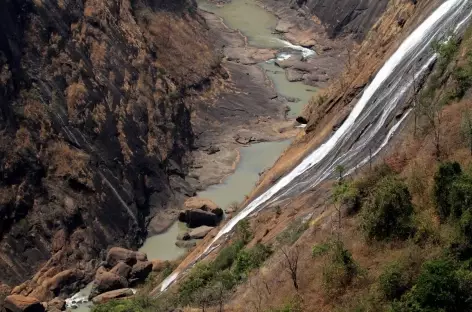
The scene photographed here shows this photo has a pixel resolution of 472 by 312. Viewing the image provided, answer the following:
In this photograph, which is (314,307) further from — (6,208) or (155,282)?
(6,208)

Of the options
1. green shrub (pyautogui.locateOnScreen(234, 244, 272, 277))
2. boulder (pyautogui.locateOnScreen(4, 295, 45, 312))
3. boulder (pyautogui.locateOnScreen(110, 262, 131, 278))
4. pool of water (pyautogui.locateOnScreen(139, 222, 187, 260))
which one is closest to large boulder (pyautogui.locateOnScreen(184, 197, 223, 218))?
pool of water (pyautogui.locateOnScreen(139, 222, 187, 260))

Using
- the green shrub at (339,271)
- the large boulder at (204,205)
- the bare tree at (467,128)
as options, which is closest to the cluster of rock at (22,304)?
the large boulder at (204,205)

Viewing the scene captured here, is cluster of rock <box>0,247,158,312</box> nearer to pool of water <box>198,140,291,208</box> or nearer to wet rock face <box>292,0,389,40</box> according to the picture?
pool of water <box>198,140,291,208</box>

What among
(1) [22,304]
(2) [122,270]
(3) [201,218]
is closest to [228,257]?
(1) [22,304]

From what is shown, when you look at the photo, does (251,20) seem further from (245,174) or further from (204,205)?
(204,205)

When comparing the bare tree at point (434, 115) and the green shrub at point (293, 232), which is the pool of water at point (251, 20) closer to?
the bare tree at point (434, 115)
